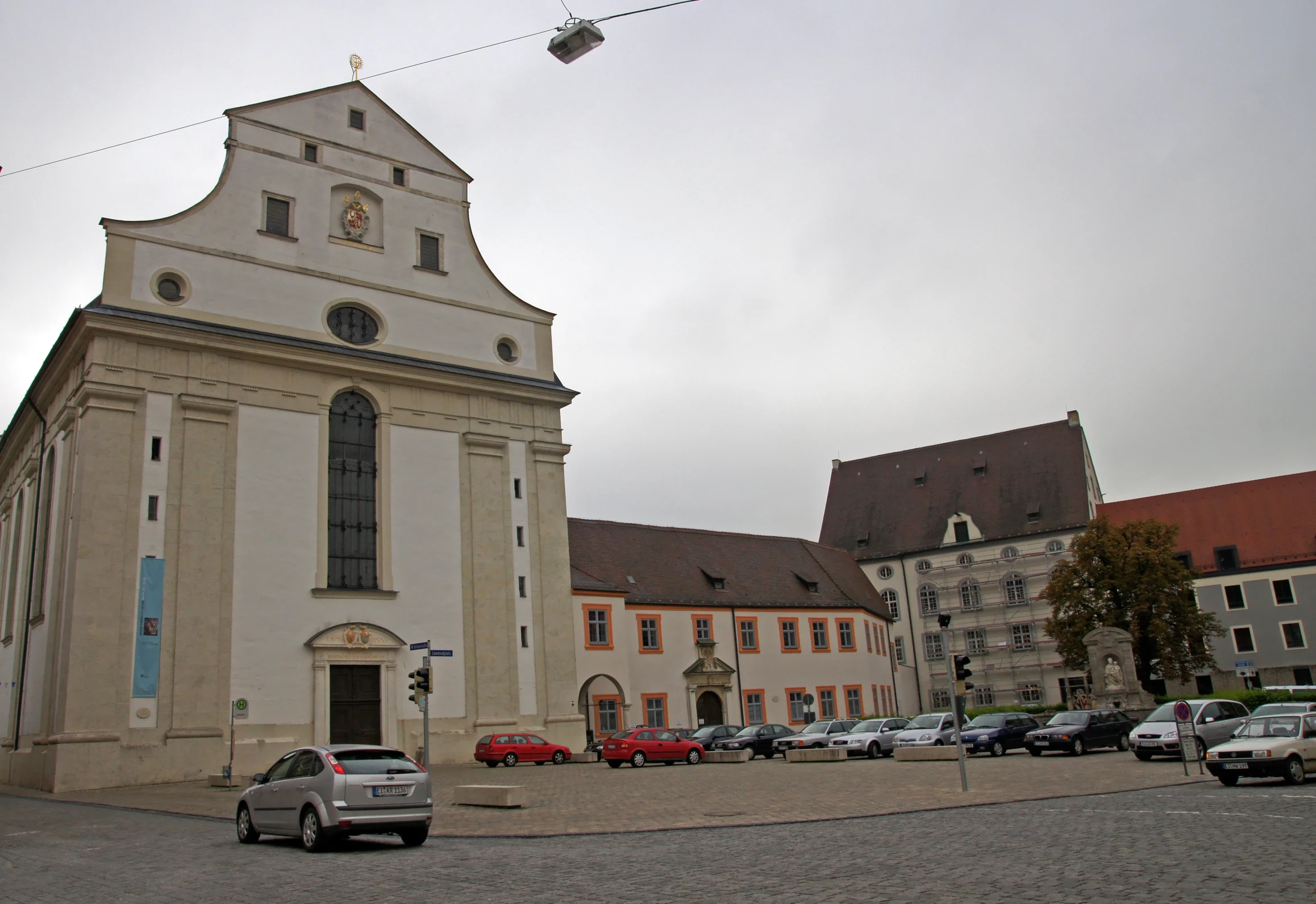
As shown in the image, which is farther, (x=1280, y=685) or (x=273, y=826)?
(x=1280, y=685)

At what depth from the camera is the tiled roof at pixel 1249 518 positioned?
6044 cm

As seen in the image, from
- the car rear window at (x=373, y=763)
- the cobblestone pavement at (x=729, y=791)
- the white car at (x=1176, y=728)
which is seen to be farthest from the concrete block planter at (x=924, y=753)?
the car rear window at (x=373, y=763)

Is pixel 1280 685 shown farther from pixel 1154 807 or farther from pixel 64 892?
pixel 64 892

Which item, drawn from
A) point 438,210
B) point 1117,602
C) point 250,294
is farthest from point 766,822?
point 1117,602

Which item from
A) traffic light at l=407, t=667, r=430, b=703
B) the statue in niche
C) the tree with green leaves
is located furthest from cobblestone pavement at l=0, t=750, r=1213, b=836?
the tree with green leaves

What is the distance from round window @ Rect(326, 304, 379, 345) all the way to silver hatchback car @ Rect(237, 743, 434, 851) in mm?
22873

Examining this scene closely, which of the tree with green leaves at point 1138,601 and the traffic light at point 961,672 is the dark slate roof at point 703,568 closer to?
the tree with green leaves at point 1138,601

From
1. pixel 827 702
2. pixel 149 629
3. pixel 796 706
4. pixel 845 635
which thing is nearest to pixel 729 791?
pixel 149 629

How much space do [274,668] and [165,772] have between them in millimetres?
3925

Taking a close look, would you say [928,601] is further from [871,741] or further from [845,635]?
[871,741]

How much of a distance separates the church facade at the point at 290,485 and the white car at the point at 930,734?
10.9 meters

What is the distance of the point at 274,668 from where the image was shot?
3058 centimetres

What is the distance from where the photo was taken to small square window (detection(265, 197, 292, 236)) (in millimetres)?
34250

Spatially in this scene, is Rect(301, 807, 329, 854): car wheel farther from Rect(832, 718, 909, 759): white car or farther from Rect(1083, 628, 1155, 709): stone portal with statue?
Rect(1083, 628, 1155, 709): stone portal with statue
